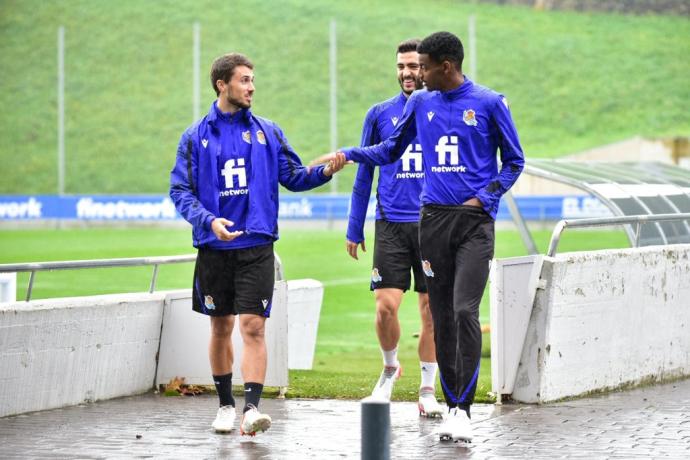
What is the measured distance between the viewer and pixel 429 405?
27.6ft

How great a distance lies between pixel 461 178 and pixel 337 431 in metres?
1.58

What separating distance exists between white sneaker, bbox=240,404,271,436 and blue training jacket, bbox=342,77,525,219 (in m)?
→ 1.49

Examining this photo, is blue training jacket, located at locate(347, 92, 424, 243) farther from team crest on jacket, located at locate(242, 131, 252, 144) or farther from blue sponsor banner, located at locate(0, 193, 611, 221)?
blue sponsor banner, located at locate(0, 193, 611, 221)

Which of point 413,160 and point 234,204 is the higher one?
point 413,160

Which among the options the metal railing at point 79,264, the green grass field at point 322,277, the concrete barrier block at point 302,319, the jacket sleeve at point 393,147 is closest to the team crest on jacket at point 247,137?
the jacket sleeve at point 393,147

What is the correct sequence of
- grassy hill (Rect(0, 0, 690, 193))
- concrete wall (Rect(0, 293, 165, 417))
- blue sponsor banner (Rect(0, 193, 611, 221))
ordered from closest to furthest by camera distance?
concrete wall (Rect(0, 293, 165, 417)), blue sponsor banner (Rect(0, 193, 611, 221)), grassy hill (Rect(0, 0, 690, 193))

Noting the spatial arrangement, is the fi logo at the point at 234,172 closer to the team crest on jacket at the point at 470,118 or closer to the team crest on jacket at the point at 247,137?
the team crest on jacket at the point at 247,137

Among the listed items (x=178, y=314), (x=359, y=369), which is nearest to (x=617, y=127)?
(x=359, y=369)

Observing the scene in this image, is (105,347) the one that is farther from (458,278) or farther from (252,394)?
(458,278)

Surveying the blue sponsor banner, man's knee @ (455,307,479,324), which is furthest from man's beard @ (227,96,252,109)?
the blue sponsor banner

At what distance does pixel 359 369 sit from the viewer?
45.6ft

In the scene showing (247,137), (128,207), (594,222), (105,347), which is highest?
(128,207)

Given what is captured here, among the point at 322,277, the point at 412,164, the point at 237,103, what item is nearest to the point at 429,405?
the point at 412,164

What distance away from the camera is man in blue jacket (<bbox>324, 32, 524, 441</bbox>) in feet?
24.3
